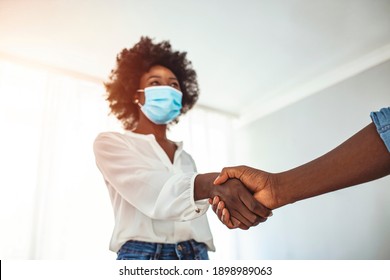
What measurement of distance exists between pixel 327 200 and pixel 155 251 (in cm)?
55

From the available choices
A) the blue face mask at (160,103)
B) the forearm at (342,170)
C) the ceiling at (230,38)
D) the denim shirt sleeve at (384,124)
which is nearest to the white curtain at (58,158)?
the ceiling at (230,38)

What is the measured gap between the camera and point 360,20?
1.04 meters

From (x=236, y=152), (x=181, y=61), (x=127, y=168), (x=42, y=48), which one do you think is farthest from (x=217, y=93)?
(x=42, y=48)

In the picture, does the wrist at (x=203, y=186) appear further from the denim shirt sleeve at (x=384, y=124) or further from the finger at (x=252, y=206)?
the denim shirt sleeve at (x=384, y=124)

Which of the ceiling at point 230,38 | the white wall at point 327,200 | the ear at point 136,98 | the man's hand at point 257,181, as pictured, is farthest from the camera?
the ear at point 136,98

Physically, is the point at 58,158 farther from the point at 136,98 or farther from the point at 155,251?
the point at 155,251

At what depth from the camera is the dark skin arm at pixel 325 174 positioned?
1.88ft

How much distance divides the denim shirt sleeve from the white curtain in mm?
617

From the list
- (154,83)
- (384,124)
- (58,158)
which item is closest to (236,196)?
(384,124)

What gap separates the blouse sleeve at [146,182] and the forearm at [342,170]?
0.20 metres

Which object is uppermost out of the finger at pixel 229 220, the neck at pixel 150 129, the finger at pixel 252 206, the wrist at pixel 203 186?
the neck at pixel 150 129

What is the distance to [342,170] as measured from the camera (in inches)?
24.4

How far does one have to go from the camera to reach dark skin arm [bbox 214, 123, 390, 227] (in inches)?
22.6

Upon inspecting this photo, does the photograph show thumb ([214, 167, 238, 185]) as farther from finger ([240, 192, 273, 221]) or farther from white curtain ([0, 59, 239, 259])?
white curtain ([0, 59, 239, 259])
